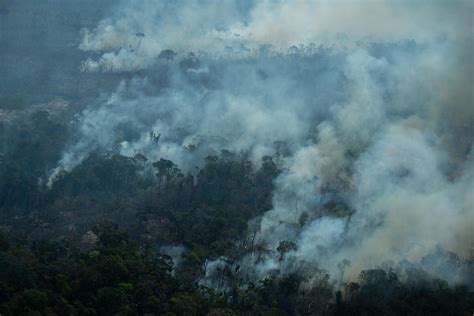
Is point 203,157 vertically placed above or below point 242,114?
below

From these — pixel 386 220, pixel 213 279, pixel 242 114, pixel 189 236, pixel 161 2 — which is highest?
pixel 161 2

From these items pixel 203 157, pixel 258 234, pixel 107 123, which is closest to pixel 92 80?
pixel 107 123

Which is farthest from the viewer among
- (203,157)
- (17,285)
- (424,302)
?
(203,157)

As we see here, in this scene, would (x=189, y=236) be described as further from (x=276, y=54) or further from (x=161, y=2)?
(x=161, y=2)

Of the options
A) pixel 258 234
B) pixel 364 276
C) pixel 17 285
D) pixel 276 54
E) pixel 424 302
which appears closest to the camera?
pixel 17 285

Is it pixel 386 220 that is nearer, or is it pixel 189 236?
pixel 189 236

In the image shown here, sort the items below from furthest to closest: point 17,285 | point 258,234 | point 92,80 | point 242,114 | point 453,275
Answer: point 92,80 → point 242,114 → point 258,234 → point 453,275 → point 17,285

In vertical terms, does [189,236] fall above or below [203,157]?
below

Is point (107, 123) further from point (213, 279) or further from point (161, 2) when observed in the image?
point (161, 2)

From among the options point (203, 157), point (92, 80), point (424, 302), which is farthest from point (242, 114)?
point (424, 302)
